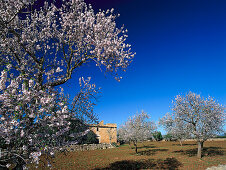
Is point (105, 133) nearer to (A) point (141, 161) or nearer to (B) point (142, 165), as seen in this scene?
(A) point (141, 161)

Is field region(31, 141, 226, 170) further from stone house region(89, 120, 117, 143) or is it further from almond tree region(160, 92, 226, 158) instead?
stone house region(89, 120, 117, 143)

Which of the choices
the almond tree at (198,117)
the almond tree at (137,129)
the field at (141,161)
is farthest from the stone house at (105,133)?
the almond tree at (198,117)

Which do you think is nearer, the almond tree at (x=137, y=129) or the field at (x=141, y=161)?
the field at (x=141, y=161)

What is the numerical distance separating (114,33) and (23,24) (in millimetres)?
6028

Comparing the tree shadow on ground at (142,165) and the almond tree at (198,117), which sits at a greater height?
the almond tree at (198,117)

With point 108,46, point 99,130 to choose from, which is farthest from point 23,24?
point 99,130

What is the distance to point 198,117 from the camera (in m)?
20.8

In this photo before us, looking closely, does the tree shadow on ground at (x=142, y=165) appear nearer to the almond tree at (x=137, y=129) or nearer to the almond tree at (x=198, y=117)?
the almond tree at (x=198, y=117)

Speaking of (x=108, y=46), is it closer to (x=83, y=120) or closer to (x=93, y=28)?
(x=93, y=28)

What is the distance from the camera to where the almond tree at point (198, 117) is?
20484 mm

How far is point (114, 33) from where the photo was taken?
32.5 ft

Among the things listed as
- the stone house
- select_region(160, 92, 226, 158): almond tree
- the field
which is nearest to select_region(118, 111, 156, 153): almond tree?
the field

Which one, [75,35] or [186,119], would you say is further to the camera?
[186,119]

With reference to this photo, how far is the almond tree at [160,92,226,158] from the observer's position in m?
20.5
